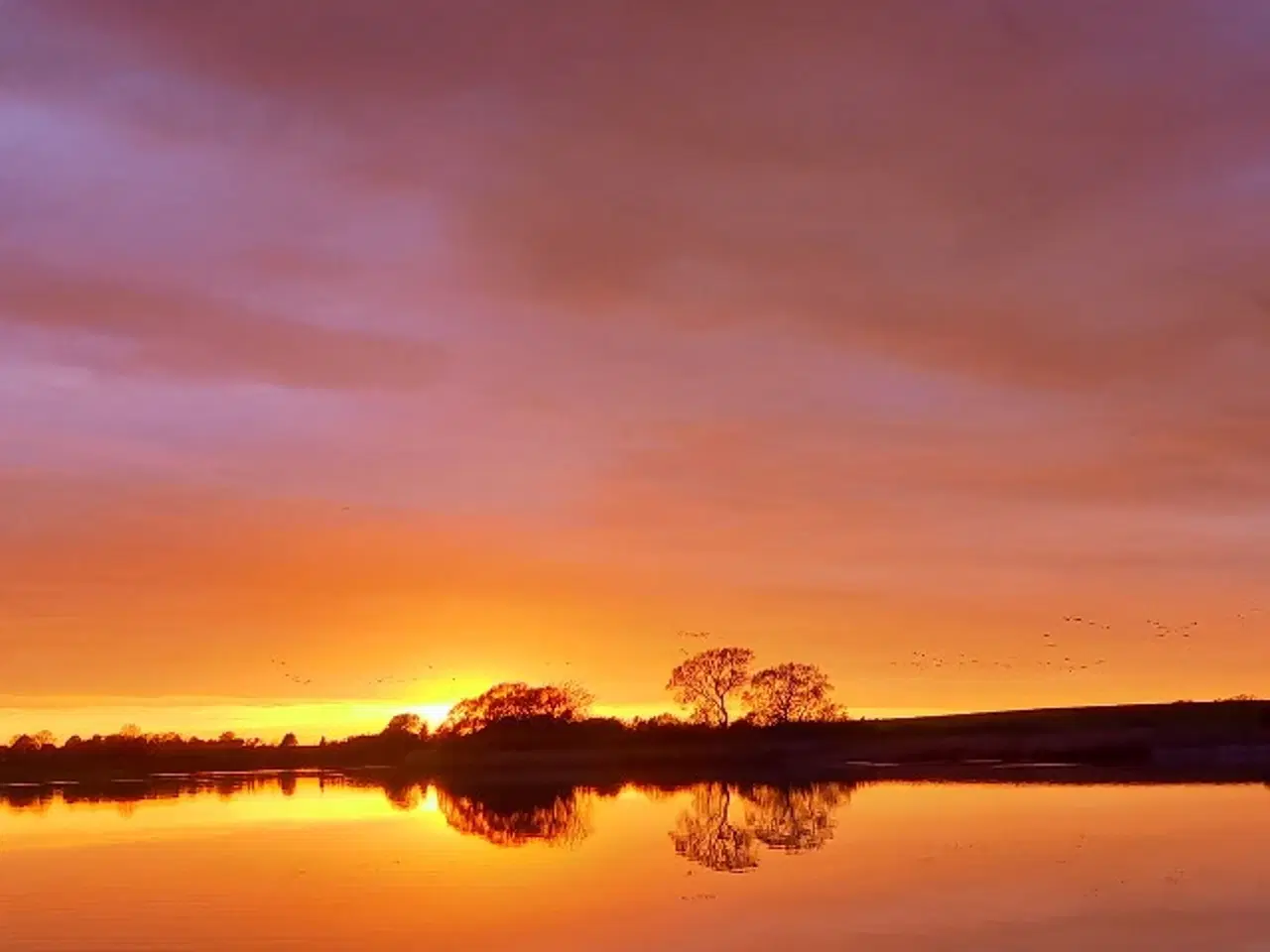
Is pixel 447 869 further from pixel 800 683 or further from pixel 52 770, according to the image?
pixel 52 770

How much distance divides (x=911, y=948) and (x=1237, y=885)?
30.3 feet

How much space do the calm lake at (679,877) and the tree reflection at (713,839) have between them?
0.46 ft

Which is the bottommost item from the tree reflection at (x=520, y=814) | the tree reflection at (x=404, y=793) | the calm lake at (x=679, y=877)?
the calm lake at (x=679, y=877)

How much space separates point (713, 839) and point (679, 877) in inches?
364

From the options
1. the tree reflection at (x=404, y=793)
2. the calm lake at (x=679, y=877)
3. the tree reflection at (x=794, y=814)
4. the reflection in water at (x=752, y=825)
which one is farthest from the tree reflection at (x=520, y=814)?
the tree reflection at (x=794, y=814)

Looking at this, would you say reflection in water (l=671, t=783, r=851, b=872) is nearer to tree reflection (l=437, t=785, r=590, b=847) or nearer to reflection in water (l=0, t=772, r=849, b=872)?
reflection in water (l=0, t=772, r=849, b=872)

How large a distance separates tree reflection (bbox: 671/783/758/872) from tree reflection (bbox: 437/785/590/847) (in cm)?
338

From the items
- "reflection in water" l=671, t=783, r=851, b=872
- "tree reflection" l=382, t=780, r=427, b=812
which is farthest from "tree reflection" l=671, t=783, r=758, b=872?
"tree reflection" l=382, t=780, r=427, b=812

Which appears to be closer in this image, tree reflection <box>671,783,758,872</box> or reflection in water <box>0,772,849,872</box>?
tree reflection <box>671,783,758,872</box>

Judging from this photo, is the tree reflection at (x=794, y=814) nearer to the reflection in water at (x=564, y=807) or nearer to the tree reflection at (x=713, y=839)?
the reflection in water at (x=564, y=807)

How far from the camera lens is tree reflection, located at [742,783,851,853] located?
139 feet

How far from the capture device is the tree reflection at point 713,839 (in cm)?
3716

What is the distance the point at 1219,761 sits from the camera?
89.3 m

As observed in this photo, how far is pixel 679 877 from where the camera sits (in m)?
34.4
